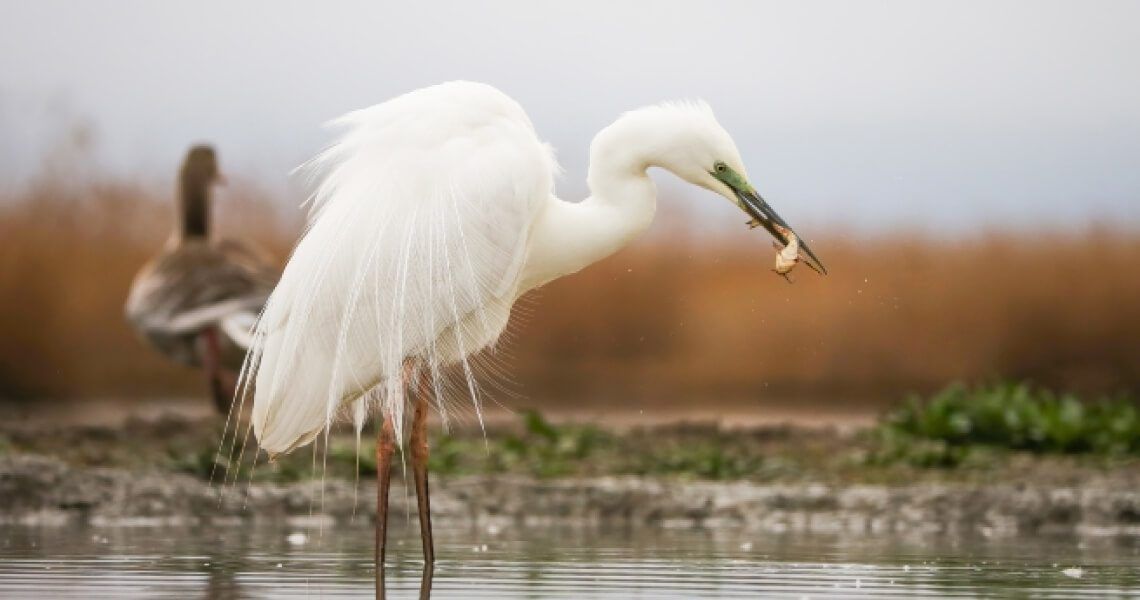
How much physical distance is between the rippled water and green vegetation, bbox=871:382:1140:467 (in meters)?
2.68

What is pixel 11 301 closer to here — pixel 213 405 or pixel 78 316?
pixel 78 316

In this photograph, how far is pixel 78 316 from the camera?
14359mm

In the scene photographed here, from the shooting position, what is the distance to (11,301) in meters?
14.2

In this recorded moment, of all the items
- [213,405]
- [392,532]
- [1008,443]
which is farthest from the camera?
[213,405]

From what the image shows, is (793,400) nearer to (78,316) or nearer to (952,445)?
(952,445)

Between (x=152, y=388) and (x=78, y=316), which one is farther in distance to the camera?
(x=152, y=388)

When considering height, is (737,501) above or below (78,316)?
below

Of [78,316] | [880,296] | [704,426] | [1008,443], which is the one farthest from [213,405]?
[1008,443]

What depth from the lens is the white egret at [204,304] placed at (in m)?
13.4

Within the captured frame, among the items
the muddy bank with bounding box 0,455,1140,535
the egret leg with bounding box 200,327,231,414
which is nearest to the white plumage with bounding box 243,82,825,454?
the muddy bank with bounding box 0,455,1140,535

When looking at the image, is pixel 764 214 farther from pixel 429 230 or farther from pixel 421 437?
pixel 421 437

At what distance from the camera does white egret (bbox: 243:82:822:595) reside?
7.18m

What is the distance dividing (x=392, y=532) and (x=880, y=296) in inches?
185

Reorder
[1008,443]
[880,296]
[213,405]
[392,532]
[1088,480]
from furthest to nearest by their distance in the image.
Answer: [213,405], [880,296], [1008,443], [1088,480], [392,532]
